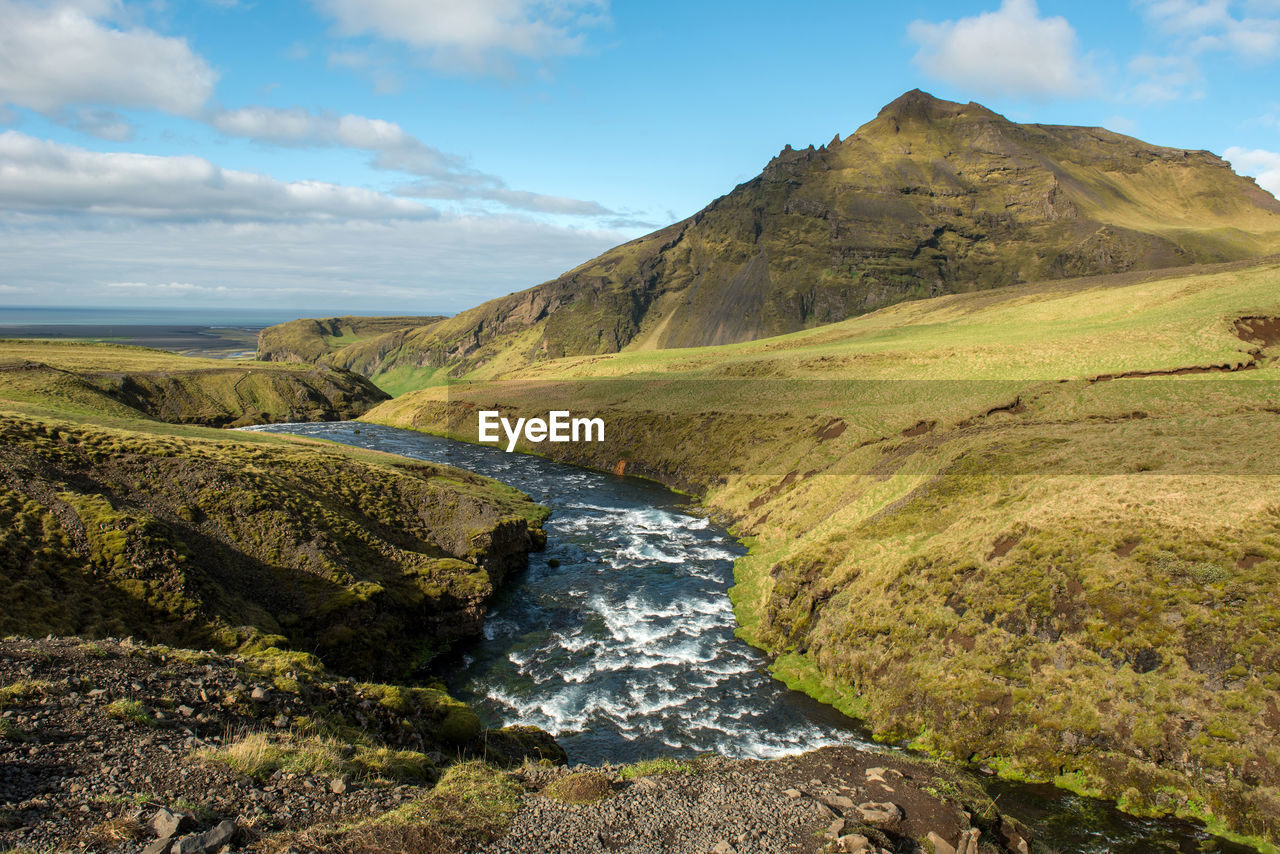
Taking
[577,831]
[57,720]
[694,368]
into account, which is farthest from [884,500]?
[694,368]

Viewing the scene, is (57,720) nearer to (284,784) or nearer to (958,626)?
(284,784)

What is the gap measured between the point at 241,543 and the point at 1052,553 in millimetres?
38428

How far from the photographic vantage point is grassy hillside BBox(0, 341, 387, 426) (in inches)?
3762

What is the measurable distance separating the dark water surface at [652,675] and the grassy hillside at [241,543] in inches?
127

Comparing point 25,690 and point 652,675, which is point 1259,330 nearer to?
point 652,675

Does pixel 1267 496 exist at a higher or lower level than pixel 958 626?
higher

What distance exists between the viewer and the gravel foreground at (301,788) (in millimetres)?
10977

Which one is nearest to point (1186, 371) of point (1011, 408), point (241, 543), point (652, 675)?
point (1011, 408)

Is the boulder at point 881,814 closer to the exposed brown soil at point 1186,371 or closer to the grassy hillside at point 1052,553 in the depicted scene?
the grassy hillside at point 1052,553

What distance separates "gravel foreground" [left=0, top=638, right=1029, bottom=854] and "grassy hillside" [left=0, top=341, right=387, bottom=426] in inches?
3658

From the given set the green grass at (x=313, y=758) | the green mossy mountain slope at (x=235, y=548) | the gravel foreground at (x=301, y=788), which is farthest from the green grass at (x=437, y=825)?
the green mossy mountain slope at (x=235, y=548)

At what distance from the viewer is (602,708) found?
90.5 ft

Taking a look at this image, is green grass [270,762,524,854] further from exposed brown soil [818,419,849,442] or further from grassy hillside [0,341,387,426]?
grassy hillside [0,341,387,426]

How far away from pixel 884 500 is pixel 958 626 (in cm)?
1445
